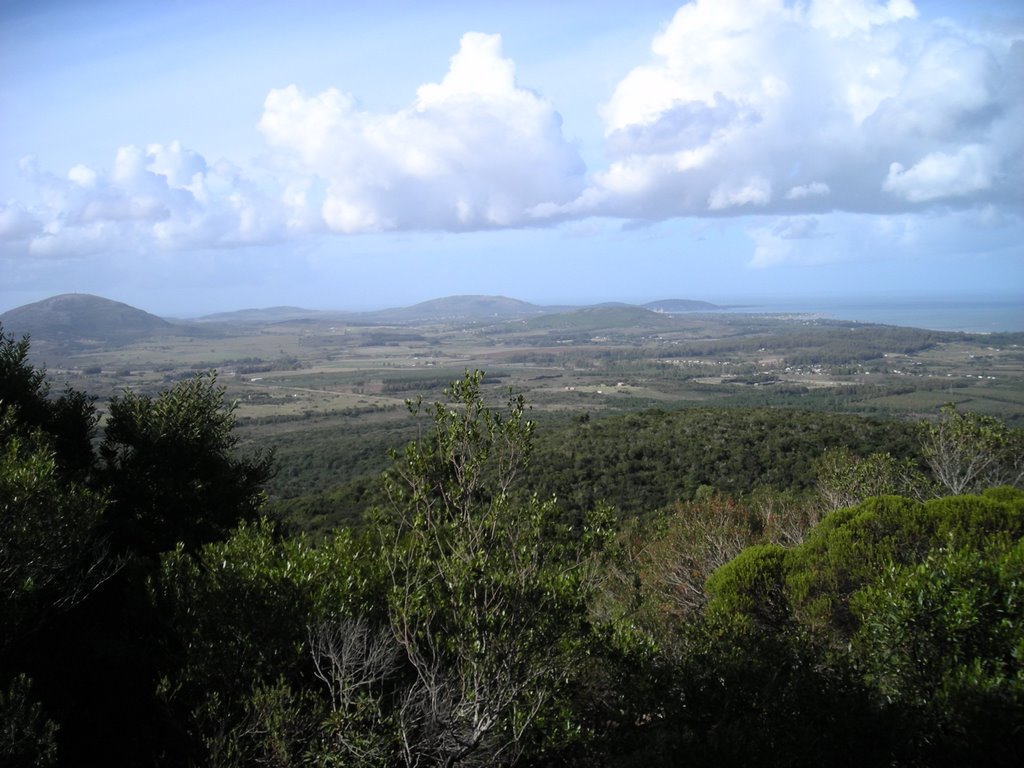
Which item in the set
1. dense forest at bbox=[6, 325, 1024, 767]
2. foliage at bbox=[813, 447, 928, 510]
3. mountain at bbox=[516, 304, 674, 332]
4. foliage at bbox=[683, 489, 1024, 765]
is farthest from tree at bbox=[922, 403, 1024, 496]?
mountain at bbox=[516, 304, 674, 332]

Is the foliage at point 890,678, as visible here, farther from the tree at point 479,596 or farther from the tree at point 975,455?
the tree at point 975,455

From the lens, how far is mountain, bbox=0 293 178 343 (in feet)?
380

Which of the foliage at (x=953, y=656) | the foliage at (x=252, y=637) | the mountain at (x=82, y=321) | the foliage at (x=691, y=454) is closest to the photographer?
the foliage at (x=953, y=656)

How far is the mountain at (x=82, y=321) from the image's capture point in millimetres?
115938

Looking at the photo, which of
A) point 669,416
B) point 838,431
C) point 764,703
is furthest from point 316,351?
point 764,703

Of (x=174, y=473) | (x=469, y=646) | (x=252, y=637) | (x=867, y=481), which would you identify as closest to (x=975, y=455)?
(x=867, y=481)

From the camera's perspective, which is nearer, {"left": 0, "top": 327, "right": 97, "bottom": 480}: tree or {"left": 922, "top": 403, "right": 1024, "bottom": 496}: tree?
{"left": 0, "top": 327, "right": 97, "bottom": 480}: tree

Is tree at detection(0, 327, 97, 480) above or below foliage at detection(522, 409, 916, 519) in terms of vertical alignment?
above

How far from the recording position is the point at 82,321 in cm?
13200

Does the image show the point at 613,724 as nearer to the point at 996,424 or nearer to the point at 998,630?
the point at 998,630

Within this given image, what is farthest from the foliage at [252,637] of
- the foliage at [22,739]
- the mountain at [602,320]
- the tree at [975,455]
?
the mountain at [602,320]

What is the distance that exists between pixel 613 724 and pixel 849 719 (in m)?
2.18

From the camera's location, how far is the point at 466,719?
5.09 m

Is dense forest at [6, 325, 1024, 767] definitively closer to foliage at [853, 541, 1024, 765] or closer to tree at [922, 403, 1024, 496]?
foliage at [853, 541, 1024, 765]
